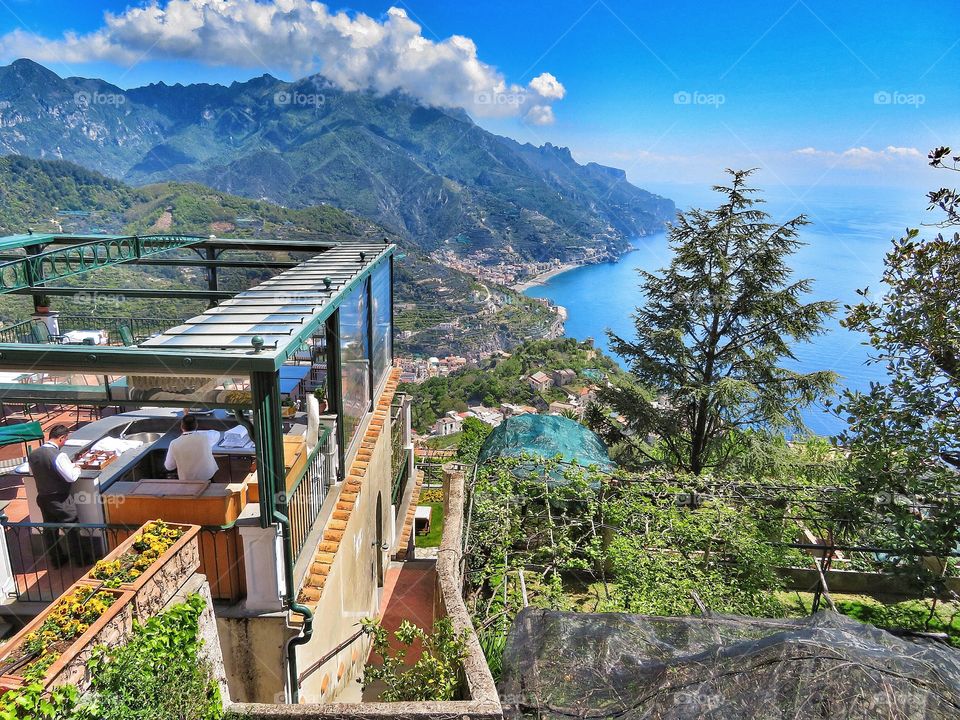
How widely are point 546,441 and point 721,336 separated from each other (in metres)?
5.46

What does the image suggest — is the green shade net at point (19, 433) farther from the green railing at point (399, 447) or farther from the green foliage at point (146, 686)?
the green railing at point (399, 447)

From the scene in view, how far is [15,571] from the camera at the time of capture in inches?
185

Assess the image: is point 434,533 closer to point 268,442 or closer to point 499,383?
point 268,442

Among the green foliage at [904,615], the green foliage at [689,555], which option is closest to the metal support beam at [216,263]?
the green foliage at [689,555]

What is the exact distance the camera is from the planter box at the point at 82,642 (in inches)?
106

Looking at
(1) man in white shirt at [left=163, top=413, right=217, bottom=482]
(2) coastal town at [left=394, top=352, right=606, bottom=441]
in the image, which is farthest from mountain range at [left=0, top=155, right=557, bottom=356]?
(1) man in white shirt at [left=163, top=413, right=217, bottom=482]

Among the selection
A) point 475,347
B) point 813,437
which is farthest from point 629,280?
point 813,437

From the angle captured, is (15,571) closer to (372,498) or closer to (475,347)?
(372,498)

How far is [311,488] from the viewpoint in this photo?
5.55 metres

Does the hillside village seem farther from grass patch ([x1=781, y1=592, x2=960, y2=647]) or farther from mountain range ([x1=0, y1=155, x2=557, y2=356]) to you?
mountain range ([x1=0, y1=155, x2=557, y2=356])

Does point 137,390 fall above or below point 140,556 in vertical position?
above

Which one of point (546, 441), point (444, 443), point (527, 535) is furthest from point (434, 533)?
point (444, 443)

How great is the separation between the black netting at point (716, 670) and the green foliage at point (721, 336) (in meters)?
9.35

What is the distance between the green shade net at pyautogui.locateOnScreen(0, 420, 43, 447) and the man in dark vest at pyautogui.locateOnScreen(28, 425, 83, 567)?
72.0 inches
